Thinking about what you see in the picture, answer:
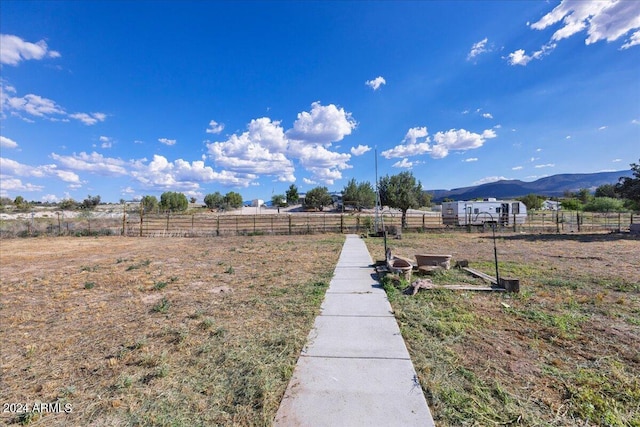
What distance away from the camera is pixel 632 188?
58.9 feet

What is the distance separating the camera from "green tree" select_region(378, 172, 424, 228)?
2733 centimetres

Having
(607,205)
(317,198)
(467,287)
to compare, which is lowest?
(467,287)

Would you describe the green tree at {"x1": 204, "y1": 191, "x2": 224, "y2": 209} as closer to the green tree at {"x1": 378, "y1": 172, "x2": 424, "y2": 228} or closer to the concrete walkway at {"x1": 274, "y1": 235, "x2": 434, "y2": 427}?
the green tree at {"x1": 378, "y1": 172, "x2": 424, "y2": 228}

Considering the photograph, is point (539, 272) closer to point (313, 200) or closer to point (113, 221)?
point (113, 221)

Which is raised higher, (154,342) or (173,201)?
(173,201)

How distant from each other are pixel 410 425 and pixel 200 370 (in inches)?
87.4

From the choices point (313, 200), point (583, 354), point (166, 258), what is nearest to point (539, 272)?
point (583, 354)

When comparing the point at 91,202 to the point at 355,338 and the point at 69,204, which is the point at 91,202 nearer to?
the point at 69,204

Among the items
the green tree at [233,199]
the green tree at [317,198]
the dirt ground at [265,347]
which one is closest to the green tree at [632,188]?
the dirt ground at [265,347]

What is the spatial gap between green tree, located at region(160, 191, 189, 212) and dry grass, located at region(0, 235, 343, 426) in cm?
4945

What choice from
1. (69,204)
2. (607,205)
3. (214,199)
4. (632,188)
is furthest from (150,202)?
(607,205)

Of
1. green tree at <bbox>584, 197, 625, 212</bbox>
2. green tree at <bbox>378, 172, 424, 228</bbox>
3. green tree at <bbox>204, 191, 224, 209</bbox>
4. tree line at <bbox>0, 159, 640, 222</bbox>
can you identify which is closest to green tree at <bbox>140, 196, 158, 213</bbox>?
tree line at <bbox>0, 159, 640, 222</bbox>

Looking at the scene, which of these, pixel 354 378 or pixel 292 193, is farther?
pixel 292 193

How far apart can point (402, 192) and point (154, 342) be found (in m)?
26.3
